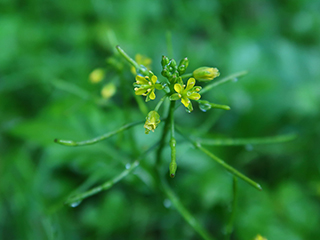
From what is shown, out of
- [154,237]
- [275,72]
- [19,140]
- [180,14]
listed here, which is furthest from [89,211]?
[180,14]

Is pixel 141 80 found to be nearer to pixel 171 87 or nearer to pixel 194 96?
pixel 171 87

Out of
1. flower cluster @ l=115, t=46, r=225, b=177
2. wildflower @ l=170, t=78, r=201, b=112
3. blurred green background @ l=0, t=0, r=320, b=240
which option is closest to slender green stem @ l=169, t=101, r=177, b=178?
flower cluster @ l=115, t=46, r=225, b=177

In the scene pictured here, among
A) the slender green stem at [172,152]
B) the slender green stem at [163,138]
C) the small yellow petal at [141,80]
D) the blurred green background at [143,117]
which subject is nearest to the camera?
the slender green stem at [172,152]

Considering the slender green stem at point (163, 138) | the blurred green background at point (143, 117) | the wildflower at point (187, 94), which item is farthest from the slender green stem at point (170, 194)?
the blurred green background at point (143, 117)

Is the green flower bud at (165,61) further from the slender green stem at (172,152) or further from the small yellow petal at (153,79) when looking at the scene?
the slender green stem at (172,152)

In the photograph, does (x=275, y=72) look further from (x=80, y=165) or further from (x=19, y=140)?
(x=19, y=140)

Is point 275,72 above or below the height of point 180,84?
below

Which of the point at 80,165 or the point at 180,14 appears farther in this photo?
the point at 180,14

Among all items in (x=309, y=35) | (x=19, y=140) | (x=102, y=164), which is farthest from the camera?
(x=309, y=35)

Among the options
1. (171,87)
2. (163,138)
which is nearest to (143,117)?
(163,138)
